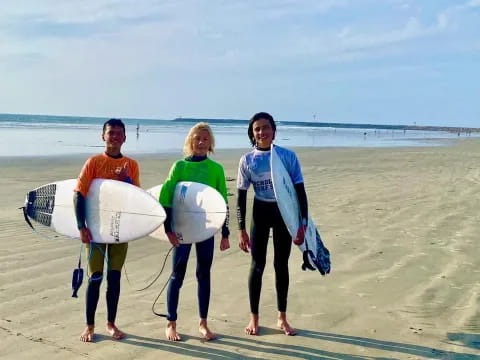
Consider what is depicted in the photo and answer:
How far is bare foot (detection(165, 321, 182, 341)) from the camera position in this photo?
386cm

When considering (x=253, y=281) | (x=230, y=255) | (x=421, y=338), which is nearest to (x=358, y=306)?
(x=421, y=338)

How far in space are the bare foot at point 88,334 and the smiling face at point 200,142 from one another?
147 cm

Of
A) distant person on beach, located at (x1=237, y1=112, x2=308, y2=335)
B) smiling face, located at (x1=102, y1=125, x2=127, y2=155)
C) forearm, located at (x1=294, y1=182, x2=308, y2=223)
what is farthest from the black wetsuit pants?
smiling face, located at (x1=102, y1=125, x2=127, y2=155)

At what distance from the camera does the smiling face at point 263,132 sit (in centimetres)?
404

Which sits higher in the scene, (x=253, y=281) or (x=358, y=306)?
(x=253, y=281)

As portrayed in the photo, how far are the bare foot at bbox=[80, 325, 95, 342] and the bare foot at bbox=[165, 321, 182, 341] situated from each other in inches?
21.0

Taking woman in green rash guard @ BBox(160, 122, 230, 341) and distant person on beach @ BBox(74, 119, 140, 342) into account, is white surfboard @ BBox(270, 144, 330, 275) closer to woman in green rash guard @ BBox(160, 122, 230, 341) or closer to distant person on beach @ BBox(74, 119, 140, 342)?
woman in green rash guard @ BBox(160, 122, 230, 341)

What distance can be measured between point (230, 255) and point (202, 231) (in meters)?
2.32

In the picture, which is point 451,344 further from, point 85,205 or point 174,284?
point 85,205

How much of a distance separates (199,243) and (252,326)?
2.47ft

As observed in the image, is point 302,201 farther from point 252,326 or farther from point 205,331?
point 205,331

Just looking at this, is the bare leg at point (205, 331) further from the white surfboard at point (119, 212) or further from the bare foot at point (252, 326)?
the white surfboard at point (119, 212)

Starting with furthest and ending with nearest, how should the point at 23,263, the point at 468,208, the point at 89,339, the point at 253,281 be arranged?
1. the point at 468,208
2. the point at 23,263
3. the point at 253,281
4. the point at 89,339

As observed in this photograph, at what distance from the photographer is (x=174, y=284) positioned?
394 centimetres
